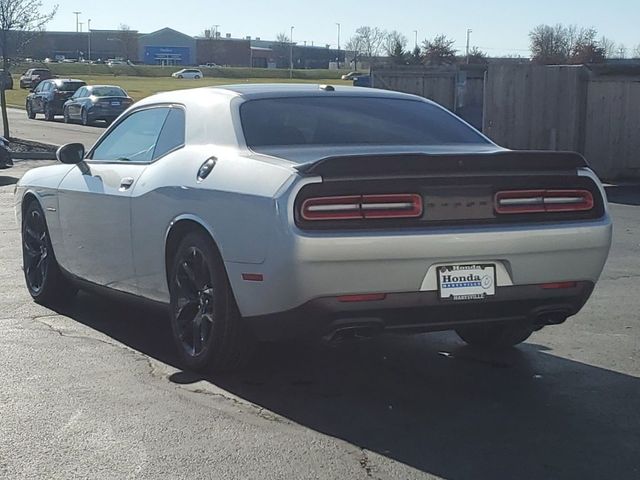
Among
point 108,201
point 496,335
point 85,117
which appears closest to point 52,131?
point 85,117

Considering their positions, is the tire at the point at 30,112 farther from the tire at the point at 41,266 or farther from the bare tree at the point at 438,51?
the tire at the point at 41,266

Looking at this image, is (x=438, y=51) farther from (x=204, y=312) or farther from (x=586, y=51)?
(x=204, y=312)

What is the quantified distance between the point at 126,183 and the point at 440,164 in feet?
7.51

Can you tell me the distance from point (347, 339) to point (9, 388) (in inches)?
72.1

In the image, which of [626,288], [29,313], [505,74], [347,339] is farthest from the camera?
[505,74]

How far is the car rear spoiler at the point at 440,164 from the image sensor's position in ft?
17.3

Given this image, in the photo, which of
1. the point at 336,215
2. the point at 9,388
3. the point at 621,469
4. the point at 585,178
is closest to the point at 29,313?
the point at 9,388

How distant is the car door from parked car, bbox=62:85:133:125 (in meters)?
28.6

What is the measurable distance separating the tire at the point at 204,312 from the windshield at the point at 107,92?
103 feet

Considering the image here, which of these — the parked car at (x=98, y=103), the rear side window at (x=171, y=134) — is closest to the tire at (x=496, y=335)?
the rear side window at (x=171, y=134)

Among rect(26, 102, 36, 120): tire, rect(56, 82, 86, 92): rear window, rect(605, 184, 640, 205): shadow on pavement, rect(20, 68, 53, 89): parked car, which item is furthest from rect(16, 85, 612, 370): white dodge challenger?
rect(20, 68, 53, 89): parked car

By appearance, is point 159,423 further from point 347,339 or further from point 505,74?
point 505,74

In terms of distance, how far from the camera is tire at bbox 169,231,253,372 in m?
5.79

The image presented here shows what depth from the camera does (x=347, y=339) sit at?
551 cm
